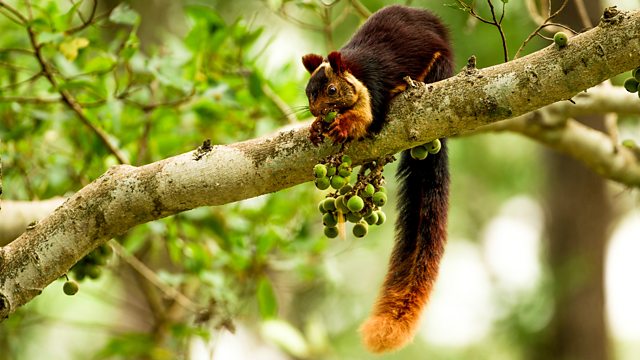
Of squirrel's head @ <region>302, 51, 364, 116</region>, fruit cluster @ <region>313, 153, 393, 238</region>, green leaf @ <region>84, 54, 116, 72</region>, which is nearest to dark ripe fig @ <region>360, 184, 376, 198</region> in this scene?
fruit cluster @ <region>313, 153, 393, 238</region>

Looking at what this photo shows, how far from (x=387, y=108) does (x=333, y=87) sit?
0.39m

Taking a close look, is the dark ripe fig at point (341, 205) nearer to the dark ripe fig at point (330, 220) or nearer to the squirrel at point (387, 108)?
the dark ripe fig at point (330, 220)

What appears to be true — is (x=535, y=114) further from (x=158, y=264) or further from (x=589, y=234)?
(x=158, y=264)

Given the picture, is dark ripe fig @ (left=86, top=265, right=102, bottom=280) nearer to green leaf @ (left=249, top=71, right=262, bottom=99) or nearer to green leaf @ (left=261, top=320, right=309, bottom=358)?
green leaf @ (left=249, top=71, right=262, bottom=99)

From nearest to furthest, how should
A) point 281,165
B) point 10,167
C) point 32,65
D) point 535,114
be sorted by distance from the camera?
point 281,165 < point 535,114 < point 10,167 < point 32,65

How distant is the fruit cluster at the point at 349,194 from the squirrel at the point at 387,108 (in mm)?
126

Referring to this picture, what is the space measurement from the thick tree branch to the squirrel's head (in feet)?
1.08

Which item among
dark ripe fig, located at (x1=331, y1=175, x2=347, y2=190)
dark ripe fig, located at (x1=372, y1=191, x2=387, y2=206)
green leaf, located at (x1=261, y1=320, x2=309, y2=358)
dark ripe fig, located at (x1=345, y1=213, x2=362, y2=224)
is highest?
dark ripe fig, located at (x1=331, y1=175, x2=347, y2=190)

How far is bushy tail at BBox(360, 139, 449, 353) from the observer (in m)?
2.40

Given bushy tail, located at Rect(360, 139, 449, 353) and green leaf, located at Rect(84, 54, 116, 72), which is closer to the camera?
bushy tail, located at Rect(360, 139, 449, 353)

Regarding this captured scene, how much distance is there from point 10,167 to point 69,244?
5.36 ft

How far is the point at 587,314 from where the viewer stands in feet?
18.4

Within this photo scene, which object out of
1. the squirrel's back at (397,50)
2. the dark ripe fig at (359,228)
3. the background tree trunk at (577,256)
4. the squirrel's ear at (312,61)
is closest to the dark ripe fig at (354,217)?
the dark ripe fig at (359,228)

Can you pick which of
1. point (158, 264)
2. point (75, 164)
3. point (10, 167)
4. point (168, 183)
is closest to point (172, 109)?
point (75, 164)
